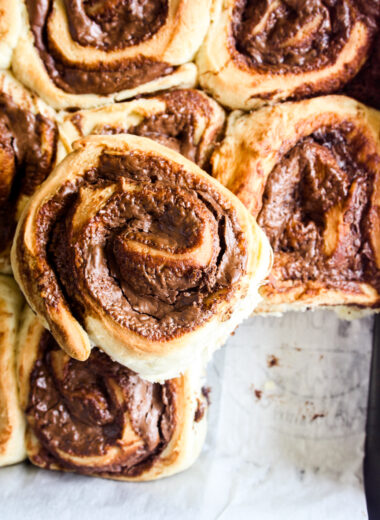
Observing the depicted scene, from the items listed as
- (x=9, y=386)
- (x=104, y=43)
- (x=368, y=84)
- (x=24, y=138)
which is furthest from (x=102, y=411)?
(x=368, y=84)

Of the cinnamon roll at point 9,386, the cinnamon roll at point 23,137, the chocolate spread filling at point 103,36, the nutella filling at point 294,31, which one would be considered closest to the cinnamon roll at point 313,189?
the nutella filling at point 294,31

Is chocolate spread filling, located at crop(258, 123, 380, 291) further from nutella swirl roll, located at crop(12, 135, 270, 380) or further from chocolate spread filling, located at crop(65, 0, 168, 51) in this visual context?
chocolate spread filling, located at crop(65, 0, 168, 51)

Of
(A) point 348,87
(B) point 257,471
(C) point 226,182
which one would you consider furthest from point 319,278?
(B) point 257,471

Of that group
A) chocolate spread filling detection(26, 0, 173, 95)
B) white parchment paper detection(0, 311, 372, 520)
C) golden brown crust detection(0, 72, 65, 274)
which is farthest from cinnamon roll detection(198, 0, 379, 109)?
white parchment paper detection(0, 311, 372, 520)

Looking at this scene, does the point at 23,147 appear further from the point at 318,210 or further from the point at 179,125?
the point at 318,210

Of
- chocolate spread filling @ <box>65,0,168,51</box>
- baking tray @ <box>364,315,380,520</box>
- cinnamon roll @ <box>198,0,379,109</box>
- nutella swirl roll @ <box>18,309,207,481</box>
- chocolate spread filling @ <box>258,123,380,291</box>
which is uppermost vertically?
chocolate spread filling @ <box>65,0,168,51</box>

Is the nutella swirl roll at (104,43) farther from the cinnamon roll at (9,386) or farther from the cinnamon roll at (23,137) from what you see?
the cinnamon roll at (9,386)
